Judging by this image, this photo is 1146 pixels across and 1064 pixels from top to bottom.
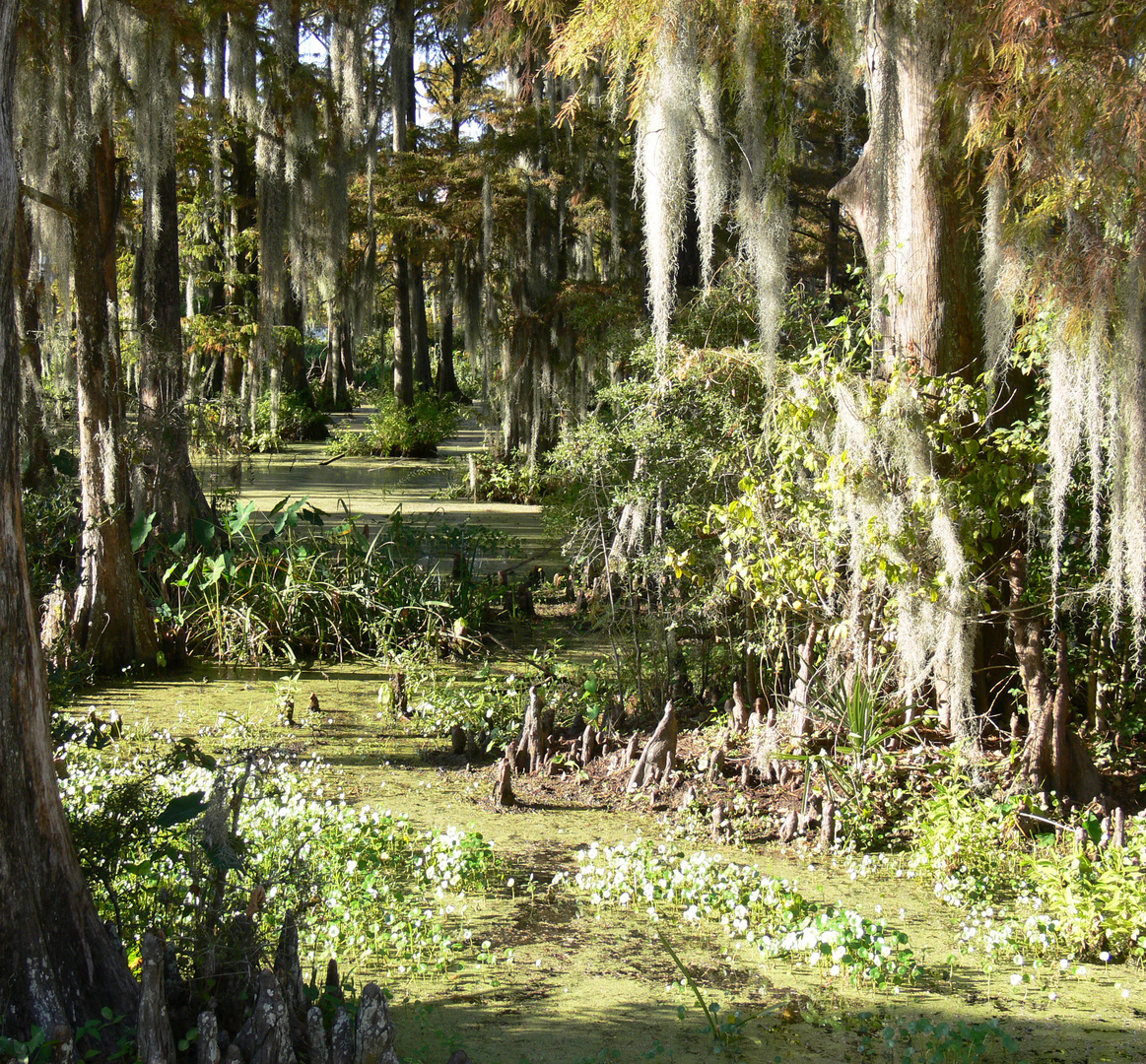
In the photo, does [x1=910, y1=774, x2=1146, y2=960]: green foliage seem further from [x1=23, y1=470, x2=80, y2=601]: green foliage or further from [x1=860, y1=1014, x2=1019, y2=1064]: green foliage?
[x1=23, y1=470, x2=80, y2=601]: green foliage

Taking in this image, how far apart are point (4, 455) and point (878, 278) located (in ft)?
12.9

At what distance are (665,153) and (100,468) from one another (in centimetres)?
434

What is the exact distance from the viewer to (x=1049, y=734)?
460cm

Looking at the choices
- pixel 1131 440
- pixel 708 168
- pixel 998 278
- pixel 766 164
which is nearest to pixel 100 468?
pixel 708 168

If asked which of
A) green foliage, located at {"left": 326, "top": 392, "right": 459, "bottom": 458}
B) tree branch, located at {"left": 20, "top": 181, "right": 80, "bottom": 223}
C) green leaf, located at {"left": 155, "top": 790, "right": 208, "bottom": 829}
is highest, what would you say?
tree branch, located at {"left": 20, "top": 181, "right": 80, "bottom": 223}

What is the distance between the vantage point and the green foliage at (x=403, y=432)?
17.6m

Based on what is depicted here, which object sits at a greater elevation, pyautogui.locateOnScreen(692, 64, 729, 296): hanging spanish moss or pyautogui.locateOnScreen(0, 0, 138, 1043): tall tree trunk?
pyautogui.locateOnScreen(692, 64, 729, 296): hanging spanish moss

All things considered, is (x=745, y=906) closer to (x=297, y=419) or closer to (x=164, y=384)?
(x=164, y=384)

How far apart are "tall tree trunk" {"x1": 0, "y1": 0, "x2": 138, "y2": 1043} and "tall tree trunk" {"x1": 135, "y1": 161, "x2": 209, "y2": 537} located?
5.14 metres

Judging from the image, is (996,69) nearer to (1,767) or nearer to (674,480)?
(674,480)

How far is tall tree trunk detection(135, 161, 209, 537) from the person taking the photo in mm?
7488

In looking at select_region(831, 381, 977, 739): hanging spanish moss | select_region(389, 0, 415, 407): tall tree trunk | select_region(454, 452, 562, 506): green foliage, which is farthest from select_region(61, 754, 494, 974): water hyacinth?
select_region(389, 0, 415, 407): tall tree trunk

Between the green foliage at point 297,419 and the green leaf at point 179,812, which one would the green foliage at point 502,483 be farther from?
the green leaf at point 179,812

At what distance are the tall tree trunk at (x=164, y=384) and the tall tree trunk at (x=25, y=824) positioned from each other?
514 cm
